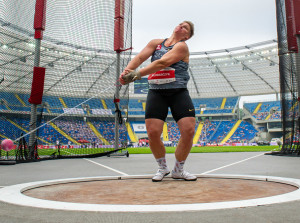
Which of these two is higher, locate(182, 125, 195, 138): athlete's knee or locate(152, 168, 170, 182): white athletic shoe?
locate(182, 125, 195, 138): athlete's knee

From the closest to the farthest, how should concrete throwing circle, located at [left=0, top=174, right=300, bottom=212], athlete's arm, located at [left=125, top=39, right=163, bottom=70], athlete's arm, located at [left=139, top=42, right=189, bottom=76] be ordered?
concrete throwing circle, located at [left=0, top=174, right=300, bottom=212] → athlete's arm, located at [left=139, top=42, right=189, bottom=76] → athlete's arm, located at [left=125, top=39, right=163, bottom=70]

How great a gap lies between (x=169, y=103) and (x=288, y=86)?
828cm

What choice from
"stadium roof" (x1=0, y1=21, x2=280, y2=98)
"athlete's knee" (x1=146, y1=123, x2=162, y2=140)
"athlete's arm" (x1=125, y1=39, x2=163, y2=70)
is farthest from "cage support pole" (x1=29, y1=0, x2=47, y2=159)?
"athlete's knee" (x1=146, y1=123, x2=162, y2=140)

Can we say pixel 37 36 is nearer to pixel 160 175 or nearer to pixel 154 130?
pixel 154 130

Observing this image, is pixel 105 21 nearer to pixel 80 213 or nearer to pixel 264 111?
pixel 80 213

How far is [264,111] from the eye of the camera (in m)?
40.4

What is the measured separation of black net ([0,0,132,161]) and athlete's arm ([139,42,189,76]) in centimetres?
363

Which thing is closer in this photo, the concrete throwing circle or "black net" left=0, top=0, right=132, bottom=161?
the concrete throwing circle

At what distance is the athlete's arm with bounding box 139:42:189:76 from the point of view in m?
2.53

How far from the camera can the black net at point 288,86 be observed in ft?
31.6

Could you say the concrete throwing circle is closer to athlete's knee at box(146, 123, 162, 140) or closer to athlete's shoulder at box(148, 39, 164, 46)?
athlete's knee at box(146, 123, 162, 140)

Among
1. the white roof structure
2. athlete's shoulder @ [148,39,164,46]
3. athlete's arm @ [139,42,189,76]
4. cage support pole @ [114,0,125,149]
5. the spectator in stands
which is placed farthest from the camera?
the white roof structure

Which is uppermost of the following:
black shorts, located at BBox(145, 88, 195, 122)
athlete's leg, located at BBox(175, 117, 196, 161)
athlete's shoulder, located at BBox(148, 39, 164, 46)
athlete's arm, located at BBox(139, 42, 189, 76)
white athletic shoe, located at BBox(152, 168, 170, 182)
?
athlete's shoulder, located at BBox(148, 39, 164, 46)

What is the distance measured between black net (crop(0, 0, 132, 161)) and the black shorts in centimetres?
333
